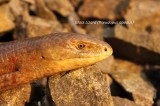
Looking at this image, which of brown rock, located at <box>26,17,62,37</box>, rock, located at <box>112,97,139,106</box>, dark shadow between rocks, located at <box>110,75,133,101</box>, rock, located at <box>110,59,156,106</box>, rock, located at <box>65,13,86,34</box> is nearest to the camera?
rock, located at <box>112,97,139,106</box>

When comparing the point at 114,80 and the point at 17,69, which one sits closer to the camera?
the point at 17,69

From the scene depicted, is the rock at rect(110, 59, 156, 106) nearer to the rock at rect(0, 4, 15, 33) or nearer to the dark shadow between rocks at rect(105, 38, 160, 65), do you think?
the dark shadow between rocks at rect(105, 38, 160, 65)

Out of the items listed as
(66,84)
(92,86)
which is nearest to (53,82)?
(66,84)

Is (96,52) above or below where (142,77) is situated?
above

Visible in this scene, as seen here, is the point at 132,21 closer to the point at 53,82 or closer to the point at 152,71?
the point at 152,71

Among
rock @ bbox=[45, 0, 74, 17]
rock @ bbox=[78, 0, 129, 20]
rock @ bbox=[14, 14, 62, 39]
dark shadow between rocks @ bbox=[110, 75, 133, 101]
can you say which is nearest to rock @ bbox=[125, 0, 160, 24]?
rock @ bbox=[78, 0, 129, 20]

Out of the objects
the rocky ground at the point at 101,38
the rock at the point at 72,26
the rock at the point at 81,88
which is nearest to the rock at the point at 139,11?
the rocky ground at the point at 101,38

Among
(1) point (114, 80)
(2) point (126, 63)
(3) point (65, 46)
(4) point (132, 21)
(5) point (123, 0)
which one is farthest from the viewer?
(5) point (123, 0)

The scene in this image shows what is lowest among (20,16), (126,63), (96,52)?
(126,63)
